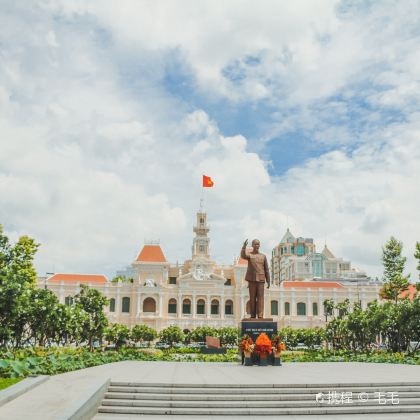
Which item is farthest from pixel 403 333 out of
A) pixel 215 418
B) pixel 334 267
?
pixel 334 267

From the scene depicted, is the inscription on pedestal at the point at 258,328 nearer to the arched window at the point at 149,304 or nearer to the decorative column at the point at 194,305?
the decorative column at the point at 194,305

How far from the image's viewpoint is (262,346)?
17031 millimetres

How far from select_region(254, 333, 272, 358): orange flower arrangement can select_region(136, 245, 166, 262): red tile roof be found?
57.4 meters

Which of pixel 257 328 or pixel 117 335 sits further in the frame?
pixel 117 335

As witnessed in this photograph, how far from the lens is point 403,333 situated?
2966cm

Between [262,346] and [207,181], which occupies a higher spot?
[207,181]

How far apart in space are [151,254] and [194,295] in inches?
381

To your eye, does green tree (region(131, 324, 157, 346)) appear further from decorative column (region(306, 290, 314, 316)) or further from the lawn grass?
the lawn grass

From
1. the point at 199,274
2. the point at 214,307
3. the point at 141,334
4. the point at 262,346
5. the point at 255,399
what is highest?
the point at 199,274

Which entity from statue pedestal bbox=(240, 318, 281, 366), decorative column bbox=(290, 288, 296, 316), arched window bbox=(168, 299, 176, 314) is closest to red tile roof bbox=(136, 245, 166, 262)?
arched window bbox=(168, 299, 176, 314)

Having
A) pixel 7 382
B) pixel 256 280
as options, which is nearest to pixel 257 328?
pixel 256 280

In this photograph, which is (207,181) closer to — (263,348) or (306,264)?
(263,348)

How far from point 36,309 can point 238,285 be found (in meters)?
48.1

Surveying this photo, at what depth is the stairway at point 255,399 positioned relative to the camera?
9859 mm
